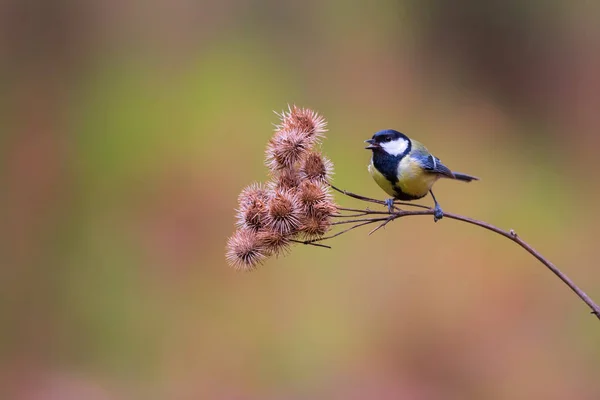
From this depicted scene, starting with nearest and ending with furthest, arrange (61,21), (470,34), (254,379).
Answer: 1. (254,379)
2. (61,21)
3. (470,34)

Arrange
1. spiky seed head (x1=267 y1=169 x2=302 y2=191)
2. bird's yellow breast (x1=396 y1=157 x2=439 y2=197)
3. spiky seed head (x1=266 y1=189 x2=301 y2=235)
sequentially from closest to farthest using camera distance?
spiky seed head (x1=266 y1=189 x2=301 y2=235), spiky seed head (x1=267 y1=169 x2=302 y2=191), bird's yellow breast (x1=396 y1=157 x2=439 y2=197)

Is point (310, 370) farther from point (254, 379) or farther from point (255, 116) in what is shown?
point (255, 116)

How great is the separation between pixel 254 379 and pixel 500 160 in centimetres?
189

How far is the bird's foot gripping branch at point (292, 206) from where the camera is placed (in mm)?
1450

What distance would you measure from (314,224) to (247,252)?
7.0 inches

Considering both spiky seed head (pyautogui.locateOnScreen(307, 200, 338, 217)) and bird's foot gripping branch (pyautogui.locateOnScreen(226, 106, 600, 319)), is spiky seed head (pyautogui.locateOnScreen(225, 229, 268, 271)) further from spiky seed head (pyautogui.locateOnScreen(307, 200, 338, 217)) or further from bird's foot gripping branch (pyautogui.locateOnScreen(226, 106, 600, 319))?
spiky seed head (pyautogui.locateOnScreen(307, 200, 338, 217))

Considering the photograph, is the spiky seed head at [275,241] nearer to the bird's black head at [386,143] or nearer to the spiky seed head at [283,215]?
the spiky seed head at [283,215]

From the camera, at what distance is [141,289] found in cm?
329

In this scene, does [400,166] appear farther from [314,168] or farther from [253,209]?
[253,209]

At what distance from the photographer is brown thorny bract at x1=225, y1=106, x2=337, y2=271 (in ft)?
4.77

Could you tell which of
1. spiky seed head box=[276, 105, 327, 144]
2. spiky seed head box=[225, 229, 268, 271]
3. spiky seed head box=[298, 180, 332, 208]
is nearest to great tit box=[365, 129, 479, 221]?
spiky seed head box=[276, 105, 327, 144]

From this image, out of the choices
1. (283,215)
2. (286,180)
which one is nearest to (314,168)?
(286,180)

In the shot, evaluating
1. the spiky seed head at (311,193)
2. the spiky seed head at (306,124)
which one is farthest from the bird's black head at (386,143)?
the spiky seed head at (311,193)

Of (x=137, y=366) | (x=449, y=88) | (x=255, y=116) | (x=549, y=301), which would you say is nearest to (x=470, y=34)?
(x=449, y=88)
